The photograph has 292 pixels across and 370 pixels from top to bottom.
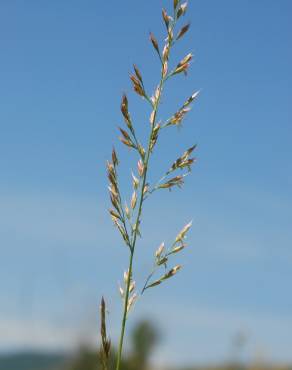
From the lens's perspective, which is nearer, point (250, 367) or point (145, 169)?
point (145, 169)

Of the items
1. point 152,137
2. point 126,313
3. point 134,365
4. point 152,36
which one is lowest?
point 126,313

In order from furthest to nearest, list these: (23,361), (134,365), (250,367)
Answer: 1. (23,361)
2. (134,365)
3. (250,367)

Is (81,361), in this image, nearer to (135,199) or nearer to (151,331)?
(151,331)

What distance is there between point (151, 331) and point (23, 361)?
8500cm

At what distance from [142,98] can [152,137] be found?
0.63 feet

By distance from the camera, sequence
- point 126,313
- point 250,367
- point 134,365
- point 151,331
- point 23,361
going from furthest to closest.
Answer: point 23,361, point 151,331, point 134,365, point 250,367, point 126,313

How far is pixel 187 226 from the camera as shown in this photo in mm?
2709

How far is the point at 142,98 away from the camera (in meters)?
2.63

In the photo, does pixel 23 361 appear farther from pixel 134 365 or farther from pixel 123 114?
pixel 123 114

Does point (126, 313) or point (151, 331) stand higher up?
point (151, 331)

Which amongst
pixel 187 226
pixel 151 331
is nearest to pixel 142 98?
pixel 187 226

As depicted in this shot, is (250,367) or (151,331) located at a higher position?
(151,331)

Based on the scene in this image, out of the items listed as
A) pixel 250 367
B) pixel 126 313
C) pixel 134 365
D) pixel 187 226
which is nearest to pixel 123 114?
pixel 187 226

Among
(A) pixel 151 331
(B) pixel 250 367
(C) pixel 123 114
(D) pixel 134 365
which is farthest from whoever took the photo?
(A) pixel 151 331
